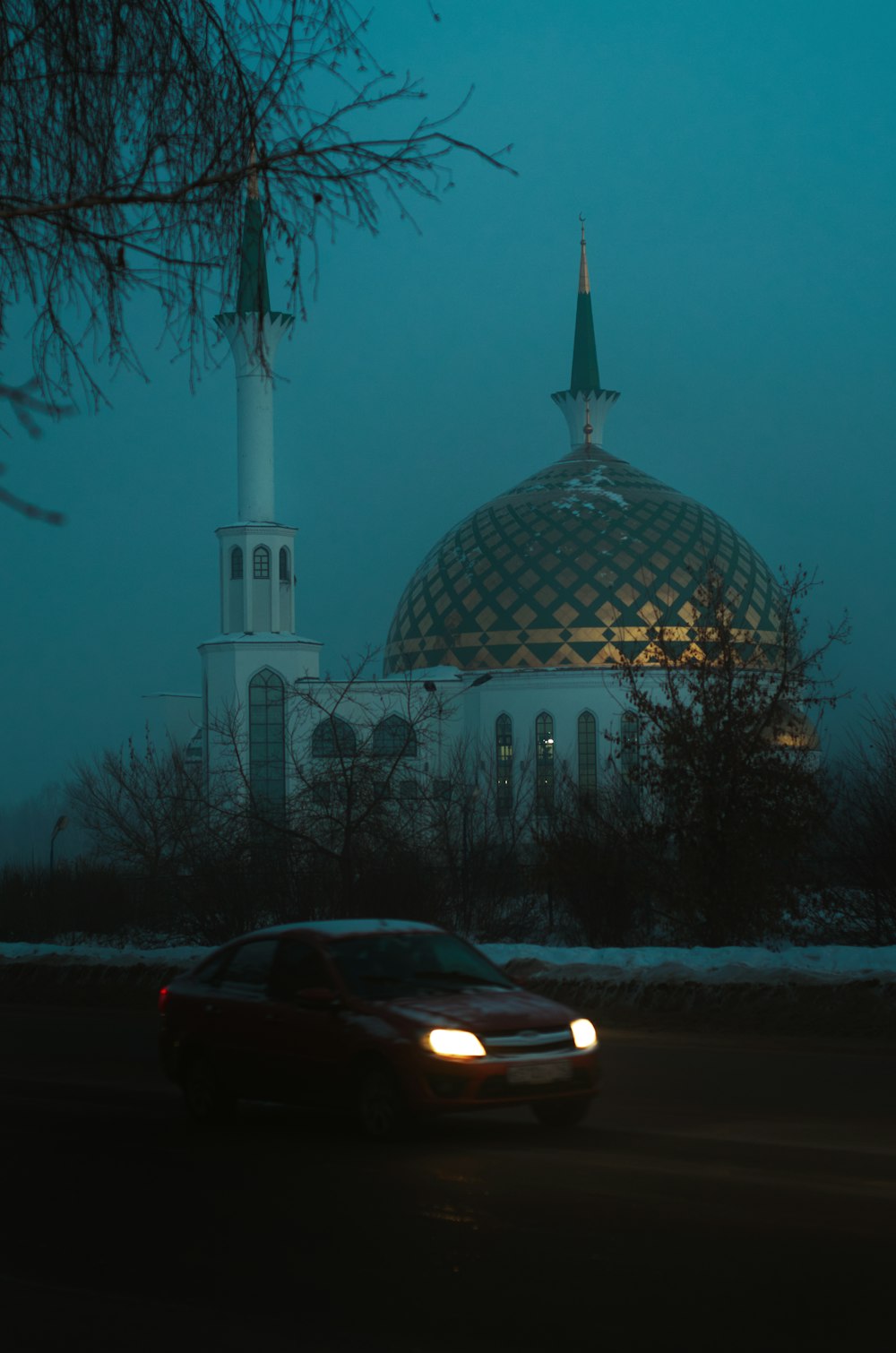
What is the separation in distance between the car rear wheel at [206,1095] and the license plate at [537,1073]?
1917 millimetres

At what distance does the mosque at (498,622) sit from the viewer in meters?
53.1

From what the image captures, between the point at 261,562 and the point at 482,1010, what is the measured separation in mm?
44813

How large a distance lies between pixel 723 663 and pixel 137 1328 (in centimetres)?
1565

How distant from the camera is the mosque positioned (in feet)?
174

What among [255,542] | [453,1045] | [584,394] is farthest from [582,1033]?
[584,394]

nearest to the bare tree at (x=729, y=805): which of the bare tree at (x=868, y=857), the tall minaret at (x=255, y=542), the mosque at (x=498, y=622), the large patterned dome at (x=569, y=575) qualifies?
the bare tree at (x=868, y=857)

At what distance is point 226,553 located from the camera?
53219 millimetres

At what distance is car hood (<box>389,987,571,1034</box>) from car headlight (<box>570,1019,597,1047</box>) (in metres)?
0.06

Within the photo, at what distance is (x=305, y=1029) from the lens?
30.4 ft

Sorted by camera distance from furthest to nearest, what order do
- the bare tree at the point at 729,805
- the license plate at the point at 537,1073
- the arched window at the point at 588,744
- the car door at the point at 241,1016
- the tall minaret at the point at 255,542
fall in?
the arched window at the point at 588,744
the tall minaret at the point at 255,542
the bare tree at the point at 729,805
the car door at the point at 241,1016
the license plate at the point at 537,1073

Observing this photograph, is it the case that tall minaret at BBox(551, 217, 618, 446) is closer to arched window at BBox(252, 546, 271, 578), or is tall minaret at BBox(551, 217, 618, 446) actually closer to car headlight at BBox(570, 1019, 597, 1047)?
arched window at BBox(252, 546, 271, 578)

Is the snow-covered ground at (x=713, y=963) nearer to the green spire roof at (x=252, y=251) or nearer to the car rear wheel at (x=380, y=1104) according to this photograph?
the car rear wheel at (x=380, y=1104)

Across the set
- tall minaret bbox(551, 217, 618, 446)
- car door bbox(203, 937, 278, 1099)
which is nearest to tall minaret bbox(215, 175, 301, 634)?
tall minaret bbox(551, 217, 618, 446)

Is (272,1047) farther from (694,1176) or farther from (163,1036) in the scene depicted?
(694,1176)
